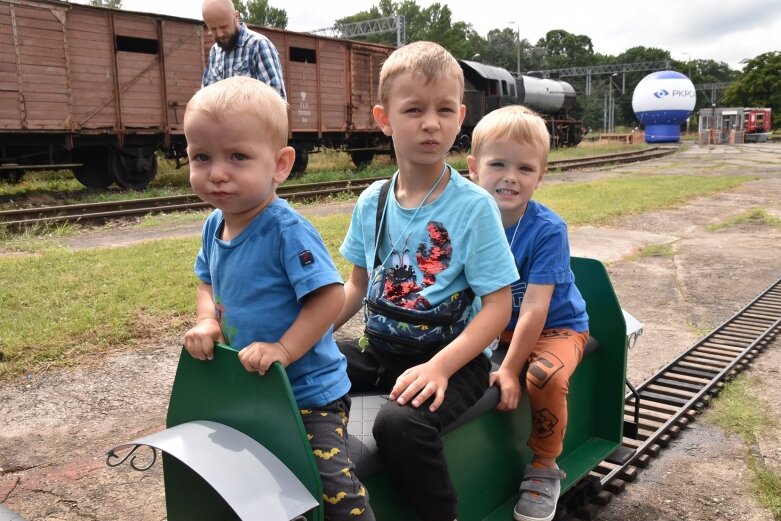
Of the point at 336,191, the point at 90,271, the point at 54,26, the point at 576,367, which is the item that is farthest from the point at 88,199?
the point at 576,367

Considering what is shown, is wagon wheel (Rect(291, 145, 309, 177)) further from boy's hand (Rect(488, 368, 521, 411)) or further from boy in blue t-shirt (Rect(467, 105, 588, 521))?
boy's hand (Rect(488, 368, 521, 411))

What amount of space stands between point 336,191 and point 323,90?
17.8ft

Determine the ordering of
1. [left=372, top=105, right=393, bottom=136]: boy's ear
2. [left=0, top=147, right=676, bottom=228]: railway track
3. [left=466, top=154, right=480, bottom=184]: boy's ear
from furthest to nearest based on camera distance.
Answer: [left=0, top=147, right=676, bottom=228]: railway track → [left=466, top=154, right=480, bottom=184]: boy's ear → [left=372, top=105, right=393, bottom=136]: boy's ear

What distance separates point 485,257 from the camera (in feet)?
7.07

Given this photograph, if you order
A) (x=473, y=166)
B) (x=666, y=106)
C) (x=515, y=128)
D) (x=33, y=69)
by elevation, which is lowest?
(x=473, y=166)

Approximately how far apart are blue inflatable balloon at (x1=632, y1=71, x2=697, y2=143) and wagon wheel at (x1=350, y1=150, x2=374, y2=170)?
28576 mm

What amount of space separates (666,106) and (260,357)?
46.4 metres

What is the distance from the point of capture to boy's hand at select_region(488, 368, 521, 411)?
A: 91.7 inches

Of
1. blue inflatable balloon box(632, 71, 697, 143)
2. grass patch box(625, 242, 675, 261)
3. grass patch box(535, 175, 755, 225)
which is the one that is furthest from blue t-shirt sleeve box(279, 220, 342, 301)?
blue inflatable balloon box(632, 71, 697, 143)

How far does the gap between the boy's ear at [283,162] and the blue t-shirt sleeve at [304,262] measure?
0.45ft

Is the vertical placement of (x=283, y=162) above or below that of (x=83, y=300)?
above

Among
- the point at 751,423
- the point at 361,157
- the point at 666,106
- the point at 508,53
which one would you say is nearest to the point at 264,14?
the point at 508,53

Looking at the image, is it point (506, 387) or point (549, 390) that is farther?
point (549, 390)

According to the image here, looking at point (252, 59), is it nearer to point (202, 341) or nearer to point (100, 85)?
point (202, 341)
